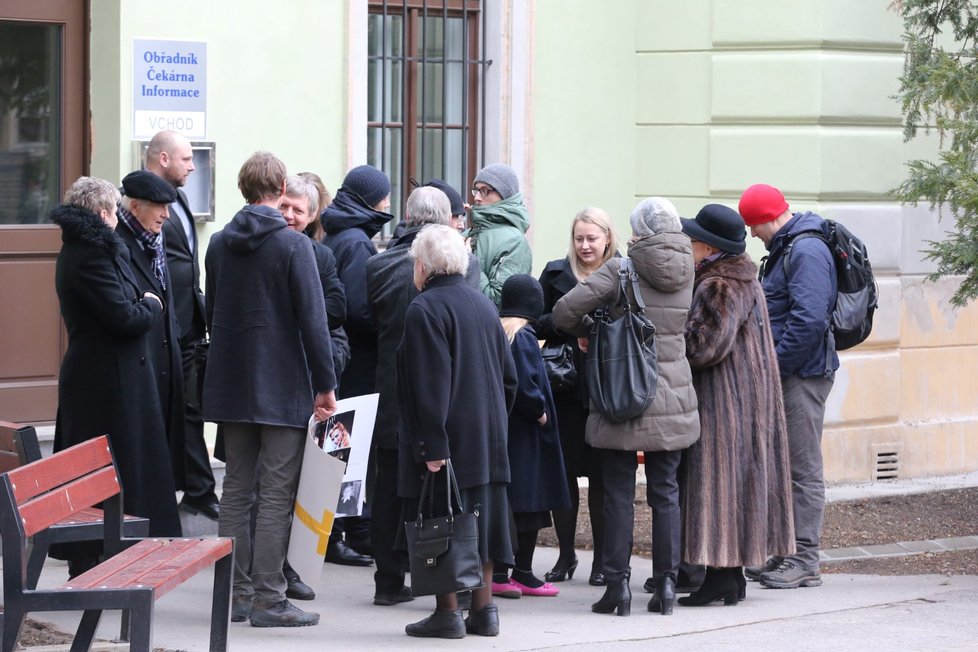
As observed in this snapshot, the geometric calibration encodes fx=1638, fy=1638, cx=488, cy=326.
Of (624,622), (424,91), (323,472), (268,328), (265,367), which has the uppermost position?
(424,91)

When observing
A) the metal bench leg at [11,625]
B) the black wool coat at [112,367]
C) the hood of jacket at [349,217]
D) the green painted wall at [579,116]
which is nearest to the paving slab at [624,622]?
the black wool coat at [112,367]

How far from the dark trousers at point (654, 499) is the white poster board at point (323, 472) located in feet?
3.49

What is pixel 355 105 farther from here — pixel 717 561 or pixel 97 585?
pixel 97 585

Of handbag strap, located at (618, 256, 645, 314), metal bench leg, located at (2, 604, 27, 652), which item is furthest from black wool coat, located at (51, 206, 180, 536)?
handbag strap, located at (618, 256, 645, 314)

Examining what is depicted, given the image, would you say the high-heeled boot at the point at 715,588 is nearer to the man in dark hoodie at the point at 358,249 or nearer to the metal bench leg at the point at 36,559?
the man in dark hoodie at the point at 358,249

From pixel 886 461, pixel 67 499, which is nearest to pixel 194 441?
pixel 67 499

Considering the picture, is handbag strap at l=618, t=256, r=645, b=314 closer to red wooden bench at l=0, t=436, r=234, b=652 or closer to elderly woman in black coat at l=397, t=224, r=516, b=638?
elderly woman in black coat at l=397, t=224, r=516, b=638

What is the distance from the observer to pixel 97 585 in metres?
4.92

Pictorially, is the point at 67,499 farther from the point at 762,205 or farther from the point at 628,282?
the point at 762,205

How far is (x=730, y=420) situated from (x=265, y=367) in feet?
6.80

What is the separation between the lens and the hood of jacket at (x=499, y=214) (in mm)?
7863

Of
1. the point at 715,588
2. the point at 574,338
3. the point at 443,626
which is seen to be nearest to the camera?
the point at 443,626

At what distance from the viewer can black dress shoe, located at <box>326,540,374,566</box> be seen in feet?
26.1

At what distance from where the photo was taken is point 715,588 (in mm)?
7262
